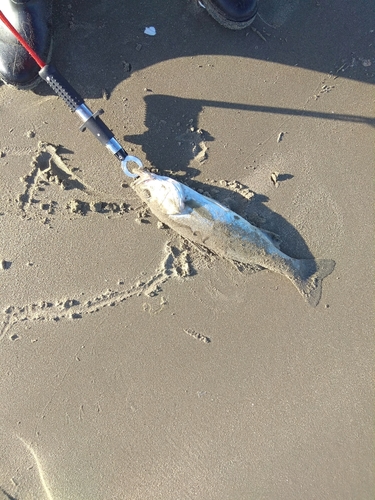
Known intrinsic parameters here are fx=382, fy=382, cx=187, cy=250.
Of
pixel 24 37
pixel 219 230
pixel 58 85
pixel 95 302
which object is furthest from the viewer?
pixel 95 302

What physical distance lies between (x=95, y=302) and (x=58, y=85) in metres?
1.81

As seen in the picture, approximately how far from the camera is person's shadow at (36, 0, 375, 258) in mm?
3422

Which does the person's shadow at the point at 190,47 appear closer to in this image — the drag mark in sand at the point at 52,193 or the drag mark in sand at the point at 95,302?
the drag mark in sand at the point at 52,193

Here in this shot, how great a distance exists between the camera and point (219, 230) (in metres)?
3.26

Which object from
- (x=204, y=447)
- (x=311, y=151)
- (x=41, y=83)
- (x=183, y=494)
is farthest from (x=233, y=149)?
(x=183, y=494)

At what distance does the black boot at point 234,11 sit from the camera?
3.27 m

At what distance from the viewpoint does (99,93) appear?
3.43 meters

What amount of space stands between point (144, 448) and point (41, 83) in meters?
3.38

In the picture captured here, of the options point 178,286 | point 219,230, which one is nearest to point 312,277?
point 219,230

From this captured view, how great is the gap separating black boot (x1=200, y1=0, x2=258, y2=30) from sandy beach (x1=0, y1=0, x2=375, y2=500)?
0.11m

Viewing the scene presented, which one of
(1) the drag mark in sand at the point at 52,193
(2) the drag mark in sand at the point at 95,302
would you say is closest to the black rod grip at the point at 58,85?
(1) the drag mark in sand at the point at 52,193

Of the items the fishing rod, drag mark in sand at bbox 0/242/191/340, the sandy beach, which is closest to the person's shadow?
the sandy beach

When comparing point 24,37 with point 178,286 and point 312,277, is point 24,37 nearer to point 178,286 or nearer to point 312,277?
point 178,286

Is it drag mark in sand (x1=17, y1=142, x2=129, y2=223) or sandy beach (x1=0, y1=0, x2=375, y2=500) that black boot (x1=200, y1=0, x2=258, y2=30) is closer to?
sandy beach (x1=0, y1=0, x2=375, y2=500)
